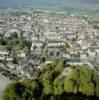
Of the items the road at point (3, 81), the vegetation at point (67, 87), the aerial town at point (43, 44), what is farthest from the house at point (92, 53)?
the vegetation at point (67, 87)

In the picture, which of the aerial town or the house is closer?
the aerial town

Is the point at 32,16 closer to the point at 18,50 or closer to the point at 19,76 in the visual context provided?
the point at 18,50

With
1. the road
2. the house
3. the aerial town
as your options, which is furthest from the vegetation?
the house

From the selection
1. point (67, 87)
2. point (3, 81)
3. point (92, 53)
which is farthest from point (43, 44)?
point (67, 87)

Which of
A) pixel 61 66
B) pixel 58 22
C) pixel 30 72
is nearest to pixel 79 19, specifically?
pixel 58 22

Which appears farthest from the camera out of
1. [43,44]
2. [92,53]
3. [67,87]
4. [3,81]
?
[43,44]

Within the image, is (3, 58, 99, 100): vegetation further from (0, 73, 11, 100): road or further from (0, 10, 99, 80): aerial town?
(0, 10, 99, 80): aerial town

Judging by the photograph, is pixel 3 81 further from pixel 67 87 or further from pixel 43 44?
pixel 43 44

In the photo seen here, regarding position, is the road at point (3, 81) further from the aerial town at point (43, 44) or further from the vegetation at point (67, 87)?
the vegetation at point (67, 87)
